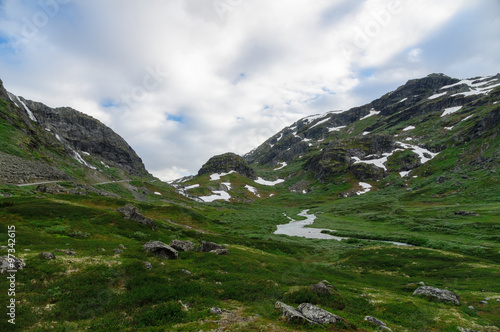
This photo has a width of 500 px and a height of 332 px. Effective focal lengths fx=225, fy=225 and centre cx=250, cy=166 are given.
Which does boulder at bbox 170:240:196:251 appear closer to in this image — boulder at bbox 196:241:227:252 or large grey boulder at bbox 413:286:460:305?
boulder at bbox 196:241:227:252

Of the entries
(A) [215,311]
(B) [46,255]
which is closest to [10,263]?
(B) [46,255]

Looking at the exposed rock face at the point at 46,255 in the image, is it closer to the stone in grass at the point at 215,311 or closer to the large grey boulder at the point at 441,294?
the stone in grass at the point at 215,311

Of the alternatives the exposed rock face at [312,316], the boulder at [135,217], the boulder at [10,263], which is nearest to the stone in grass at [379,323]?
the exposed rock face at [312,316]

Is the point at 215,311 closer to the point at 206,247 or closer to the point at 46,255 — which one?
the point at 46,255

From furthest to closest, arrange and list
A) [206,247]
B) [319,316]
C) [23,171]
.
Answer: [23,171]
[206,247]
[319,316]

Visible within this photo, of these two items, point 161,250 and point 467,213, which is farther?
point 467,213

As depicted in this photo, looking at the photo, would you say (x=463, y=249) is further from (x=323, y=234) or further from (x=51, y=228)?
(x=51, y=228)

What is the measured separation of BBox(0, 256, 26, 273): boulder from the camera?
59.7ft

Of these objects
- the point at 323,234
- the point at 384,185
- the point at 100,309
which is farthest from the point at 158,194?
the point at 384,185

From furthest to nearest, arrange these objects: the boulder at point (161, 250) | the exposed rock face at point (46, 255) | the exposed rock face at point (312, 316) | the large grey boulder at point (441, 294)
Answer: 1. the boulder at point (161, 250)
2. the large grey boulder at point (441, 294)
3. the exposed rock face at point (46, 255)
4. the exposed rock face at point (312, 316)

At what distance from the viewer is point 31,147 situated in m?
107

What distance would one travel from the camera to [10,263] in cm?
1862

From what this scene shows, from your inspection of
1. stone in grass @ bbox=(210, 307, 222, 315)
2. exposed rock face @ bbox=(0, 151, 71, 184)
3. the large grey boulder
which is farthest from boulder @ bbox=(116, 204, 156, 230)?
exposed rock face @ bbox=(0, 151, 71, 184)

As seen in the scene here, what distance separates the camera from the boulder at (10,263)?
18203 millimetres
